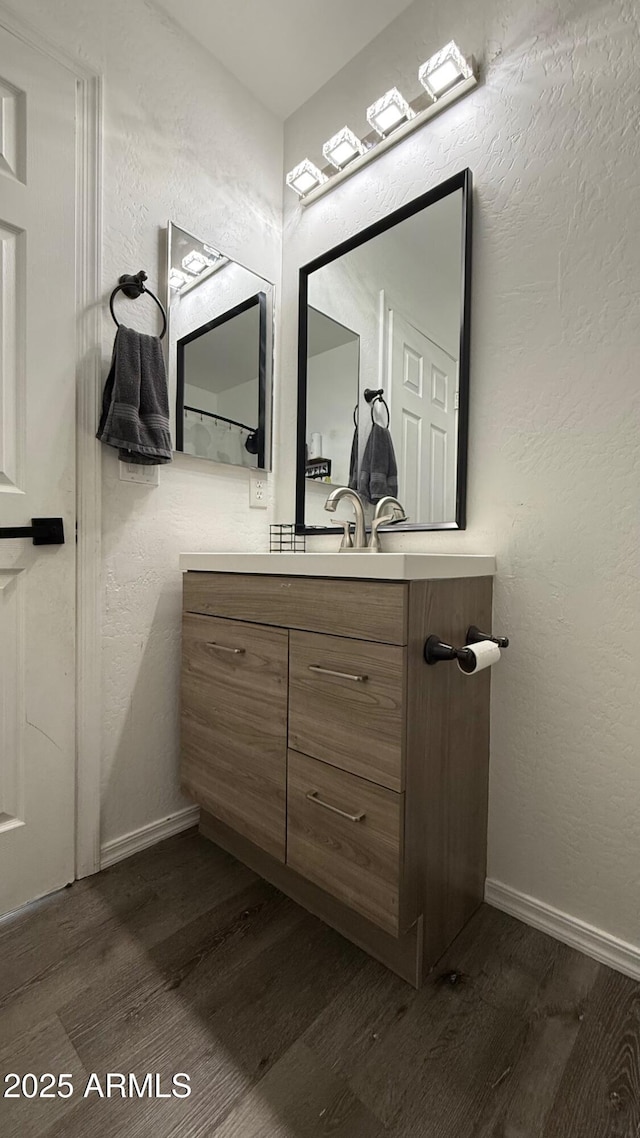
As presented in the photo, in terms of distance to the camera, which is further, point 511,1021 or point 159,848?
point 159,848

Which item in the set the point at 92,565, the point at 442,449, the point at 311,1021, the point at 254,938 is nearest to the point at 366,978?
the point at 311,1021

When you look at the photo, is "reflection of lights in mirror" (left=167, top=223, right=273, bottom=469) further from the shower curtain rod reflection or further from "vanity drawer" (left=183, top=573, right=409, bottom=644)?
"vanity drawer" (left=183, top=573, right=409, bottom=644)

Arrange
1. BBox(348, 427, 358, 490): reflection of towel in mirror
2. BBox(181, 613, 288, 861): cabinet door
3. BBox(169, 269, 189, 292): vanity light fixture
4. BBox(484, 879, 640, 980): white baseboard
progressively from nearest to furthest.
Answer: BBox(484, 879, 640, 980): white baseboard → BBox(181, 613, 288, 861): cabinet door → BBox(169, 269, 189, 292): vanity light fixture → BBox(348, 427, 358, 490): reflection of towel in mirror

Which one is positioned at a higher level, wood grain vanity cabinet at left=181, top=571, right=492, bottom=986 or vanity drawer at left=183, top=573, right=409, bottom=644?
vanity drawer at left=183, top=573, right=409, bottom=644

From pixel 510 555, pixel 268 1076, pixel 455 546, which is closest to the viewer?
pixel 268 1076

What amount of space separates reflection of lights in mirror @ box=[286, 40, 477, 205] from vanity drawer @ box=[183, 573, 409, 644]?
141 cm

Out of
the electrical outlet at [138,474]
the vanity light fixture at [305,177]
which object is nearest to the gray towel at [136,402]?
the electrical outlet at [138,474]

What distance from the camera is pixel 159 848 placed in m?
1.49

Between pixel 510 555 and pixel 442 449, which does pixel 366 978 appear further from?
pixel 442 449

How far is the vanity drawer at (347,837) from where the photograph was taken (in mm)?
955

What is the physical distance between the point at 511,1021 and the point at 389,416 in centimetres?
148

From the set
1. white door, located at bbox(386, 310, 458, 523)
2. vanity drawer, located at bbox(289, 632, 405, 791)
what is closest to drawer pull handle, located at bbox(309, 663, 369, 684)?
vanity drawer, located at bbox(289, 632, 405, 791)

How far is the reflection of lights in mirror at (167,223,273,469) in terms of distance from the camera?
1.56m

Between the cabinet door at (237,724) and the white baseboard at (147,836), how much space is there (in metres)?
0.17
